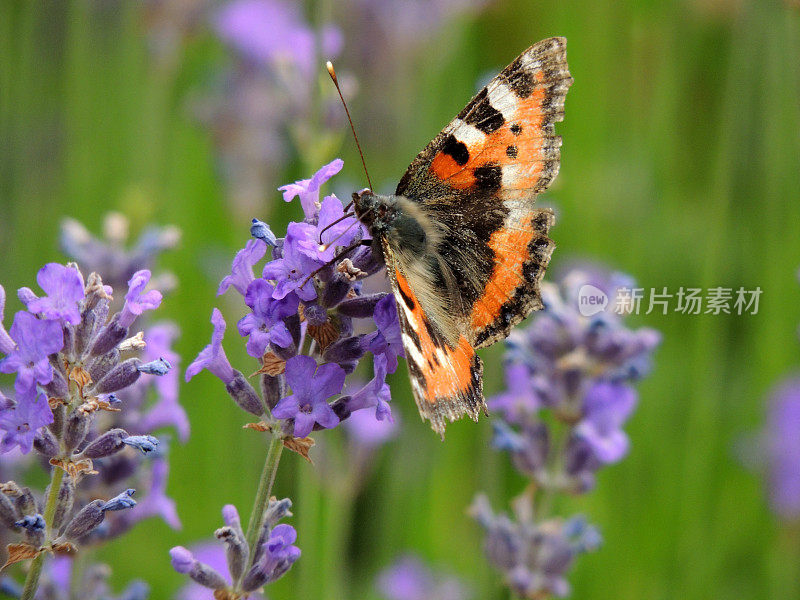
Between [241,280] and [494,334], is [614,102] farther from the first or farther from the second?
[241,280]

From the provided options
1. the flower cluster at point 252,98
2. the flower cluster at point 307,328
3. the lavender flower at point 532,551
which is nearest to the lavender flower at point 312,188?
the flower cluster at point 307,328

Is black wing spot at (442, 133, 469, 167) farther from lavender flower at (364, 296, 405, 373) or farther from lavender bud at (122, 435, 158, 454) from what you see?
lavender bud at (122, 435, 158, 454)

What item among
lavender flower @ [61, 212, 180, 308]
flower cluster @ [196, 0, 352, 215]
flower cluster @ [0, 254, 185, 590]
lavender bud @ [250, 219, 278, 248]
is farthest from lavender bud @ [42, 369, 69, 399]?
flower cluster @ [196, 0, 352, 215]

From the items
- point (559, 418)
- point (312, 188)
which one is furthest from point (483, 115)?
point (559, 418)

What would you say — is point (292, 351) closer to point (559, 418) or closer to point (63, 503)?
point (63, 503)

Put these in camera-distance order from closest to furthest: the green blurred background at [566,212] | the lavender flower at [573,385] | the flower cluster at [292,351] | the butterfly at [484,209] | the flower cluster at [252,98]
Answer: the flower cluster at [292,351] < the butterfly at [484,209] < the lavender flower at [573,385] < the green blurred background at [566,212] < the flower cluster at [252,98]

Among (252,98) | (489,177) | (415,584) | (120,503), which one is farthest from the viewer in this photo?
(252,98)

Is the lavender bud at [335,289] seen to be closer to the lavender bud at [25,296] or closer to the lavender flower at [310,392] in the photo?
the lavender flower at [310,392]
